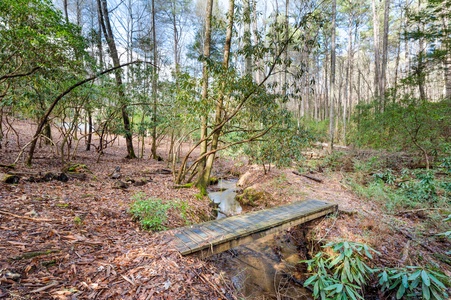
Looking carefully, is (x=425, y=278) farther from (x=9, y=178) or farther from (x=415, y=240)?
(x=9, y=178)

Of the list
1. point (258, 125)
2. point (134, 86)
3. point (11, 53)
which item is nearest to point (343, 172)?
point (258, 125)

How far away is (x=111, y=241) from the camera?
299 centimetres

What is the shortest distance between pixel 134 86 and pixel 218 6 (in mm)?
14750

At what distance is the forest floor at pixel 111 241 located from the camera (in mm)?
2104

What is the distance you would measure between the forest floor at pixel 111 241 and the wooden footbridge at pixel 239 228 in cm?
20

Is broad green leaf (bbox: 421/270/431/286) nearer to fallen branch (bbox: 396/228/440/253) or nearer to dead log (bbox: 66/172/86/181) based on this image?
fallen branch (bbox: 396/228/440/253)

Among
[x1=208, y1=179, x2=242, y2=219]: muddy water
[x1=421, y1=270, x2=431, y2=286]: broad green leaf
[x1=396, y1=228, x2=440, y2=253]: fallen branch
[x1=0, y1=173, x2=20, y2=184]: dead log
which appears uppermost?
[x1=0, y1=173, x2=20, y2=184]: dead log

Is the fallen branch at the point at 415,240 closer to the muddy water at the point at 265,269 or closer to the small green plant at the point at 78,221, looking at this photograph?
the muddy water at the point at 265,269

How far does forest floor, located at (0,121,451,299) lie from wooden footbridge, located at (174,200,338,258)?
20cm

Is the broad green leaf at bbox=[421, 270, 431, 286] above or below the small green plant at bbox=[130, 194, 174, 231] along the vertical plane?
below

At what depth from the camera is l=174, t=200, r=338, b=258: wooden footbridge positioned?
124 inches

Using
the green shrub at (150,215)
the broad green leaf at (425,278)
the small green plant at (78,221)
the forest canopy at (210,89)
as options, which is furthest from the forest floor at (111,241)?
the forest canopy at (210,89)

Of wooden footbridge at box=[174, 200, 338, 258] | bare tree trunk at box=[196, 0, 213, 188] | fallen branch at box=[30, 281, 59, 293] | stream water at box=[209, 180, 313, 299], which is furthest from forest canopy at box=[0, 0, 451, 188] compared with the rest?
fallen branch at box=[30, 281, 59, 293]

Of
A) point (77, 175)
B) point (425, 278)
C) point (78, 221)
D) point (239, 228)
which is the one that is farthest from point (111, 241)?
point (425, 278)
